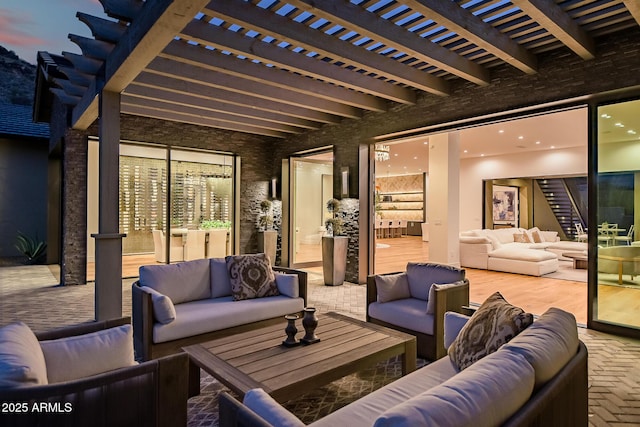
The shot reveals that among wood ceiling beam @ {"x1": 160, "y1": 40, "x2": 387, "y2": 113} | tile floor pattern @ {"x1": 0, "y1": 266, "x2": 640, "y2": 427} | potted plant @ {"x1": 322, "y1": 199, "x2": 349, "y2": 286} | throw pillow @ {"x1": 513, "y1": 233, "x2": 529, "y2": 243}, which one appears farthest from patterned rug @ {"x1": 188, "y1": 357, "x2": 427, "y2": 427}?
throw pillow @ {"x1": 513, "y1": 233, "x2": 529, "y2": 243}

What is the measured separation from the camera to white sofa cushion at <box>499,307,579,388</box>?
1.42 metres

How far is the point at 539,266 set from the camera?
7711 millimetres

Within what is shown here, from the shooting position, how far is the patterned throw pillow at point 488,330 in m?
1.82

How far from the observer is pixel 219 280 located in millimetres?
3971

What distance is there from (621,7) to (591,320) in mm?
3309

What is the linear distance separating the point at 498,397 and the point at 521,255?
787cm

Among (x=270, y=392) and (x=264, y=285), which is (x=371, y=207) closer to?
(x=264, y=285)

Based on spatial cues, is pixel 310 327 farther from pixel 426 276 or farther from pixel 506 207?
pixel 506 207

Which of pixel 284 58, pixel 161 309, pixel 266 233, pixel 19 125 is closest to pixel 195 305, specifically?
pixel 161 309

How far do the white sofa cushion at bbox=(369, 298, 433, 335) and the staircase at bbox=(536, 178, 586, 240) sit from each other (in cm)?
1251

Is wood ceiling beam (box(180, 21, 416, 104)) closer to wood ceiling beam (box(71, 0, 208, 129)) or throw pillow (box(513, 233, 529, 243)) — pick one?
wood ceiling beam (box(71, 0, 208, 129))

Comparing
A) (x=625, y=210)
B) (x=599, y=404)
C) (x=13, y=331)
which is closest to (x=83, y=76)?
(x=13, y=331)

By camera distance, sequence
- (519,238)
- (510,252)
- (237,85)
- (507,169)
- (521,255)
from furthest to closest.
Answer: (507,169)
(519,238)
(510,252)
(521,255)
(237,85)

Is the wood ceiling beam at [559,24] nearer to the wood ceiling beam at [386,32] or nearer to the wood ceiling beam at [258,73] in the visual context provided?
the wood ceiling beam at [386,32]
